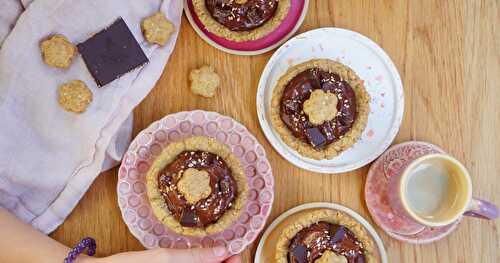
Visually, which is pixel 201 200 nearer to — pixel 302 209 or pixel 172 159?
pixel 172 159

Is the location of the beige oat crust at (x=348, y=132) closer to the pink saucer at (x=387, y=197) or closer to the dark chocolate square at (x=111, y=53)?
the pink saucer at (x=387, y=197)

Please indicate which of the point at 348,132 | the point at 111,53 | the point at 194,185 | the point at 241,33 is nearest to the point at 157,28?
the point at 111,53

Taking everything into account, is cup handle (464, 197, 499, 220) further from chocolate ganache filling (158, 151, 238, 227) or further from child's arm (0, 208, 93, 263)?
child's arm (0, 208, 93, 263)

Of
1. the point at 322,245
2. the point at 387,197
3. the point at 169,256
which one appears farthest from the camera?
the point at 387,197

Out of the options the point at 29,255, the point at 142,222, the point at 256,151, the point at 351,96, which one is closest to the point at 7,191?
the point at 29,255

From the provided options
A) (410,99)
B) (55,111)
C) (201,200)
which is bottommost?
(201,200)

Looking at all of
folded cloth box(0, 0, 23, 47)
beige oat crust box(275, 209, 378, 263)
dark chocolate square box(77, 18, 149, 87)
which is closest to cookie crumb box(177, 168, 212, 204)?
beige oat crust box(275, 209, 378, 263)

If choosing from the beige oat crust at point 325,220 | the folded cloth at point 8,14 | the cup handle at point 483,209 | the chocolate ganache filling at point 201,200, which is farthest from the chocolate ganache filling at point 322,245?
the folded cloth at point 8,14
